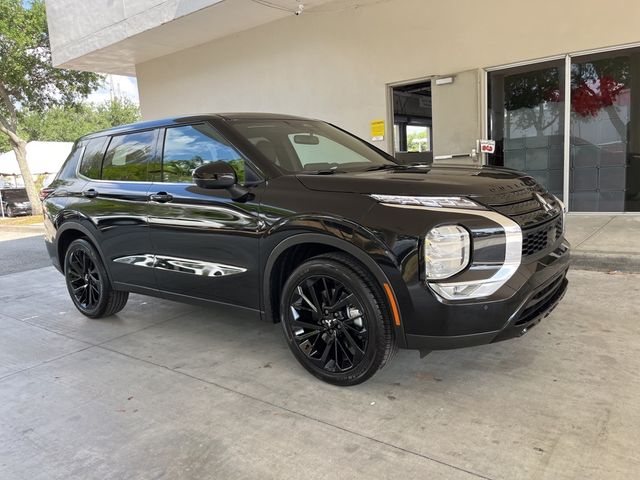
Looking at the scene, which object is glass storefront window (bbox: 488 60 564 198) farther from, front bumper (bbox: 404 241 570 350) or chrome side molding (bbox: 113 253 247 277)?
chrome side molding (bbox: 113 253 247 277)

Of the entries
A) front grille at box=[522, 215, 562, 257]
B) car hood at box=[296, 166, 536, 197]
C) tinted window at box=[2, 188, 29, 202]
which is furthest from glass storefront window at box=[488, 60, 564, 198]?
tinted window at box=[2, 188, 29, 202]

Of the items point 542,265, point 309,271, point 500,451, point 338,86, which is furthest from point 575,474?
point 338,86

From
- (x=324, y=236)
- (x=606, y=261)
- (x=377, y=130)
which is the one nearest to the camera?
(x=324, y=236)

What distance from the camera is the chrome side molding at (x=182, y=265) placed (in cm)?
358

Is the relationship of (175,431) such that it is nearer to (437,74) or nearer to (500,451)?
(500,451)

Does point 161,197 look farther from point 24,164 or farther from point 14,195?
point 14,195

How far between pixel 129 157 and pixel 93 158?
71 cm

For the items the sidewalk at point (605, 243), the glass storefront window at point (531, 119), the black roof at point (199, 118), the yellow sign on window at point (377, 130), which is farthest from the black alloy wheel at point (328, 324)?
the yellow sign on window at point (377, 130)

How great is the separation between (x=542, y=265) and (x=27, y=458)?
3.05 m

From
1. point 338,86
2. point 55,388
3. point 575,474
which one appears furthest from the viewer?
point 338,86

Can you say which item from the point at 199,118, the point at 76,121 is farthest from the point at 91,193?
the point at 76,121

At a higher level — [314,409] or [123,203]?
[123,203]

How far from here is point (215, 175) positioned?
10.7 feet

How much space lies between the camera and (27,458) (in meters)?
2.64
